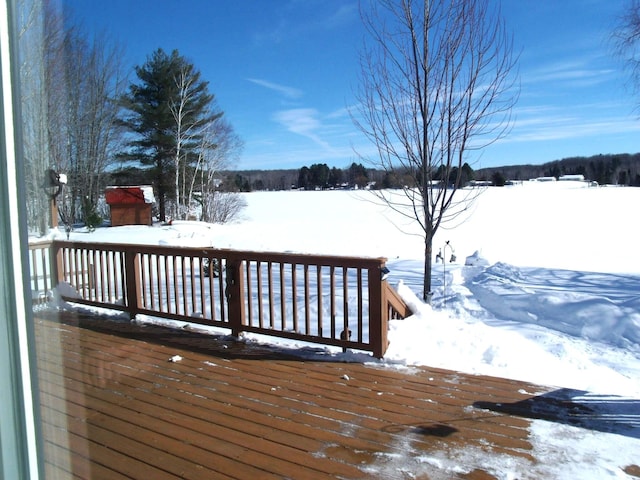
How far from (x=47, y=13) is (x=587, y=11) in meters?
5.34

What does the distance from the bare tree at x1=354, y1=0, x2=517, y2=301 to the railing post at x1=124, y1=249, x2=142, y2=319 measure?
3400 mm

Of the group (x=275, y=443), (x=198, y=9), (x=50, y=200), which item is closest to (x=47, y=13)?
(x=50, y=200)

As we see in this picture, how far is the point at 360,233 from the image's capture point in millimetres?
16266

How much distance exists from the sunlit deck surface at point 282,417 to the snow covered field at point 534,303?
17 cm

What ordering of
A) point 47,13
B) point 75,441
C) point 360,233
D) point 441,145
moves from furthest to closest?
point 360,233 < point 441,145 < point 75,441 < point 47,13

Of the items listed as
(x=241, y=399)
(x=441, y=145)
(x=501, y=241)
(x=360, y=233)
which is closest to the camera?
(x=241, y=399)

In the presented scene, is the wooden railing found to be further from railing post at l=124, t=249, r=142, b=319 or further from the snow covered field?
the snow covered field

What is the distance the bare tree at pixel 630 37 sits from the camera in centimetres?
555

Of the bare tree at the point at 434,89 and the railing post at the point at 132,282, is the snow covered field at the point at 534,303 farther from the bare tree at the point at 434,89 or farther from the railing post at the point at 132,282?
the bare tree at the point at 434,89

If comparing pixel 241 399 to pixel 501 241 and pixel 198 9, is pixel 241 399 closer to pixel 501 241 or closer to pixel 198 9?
pixel 198 9

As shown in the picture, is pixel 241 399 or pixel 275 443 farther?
pixel 241 399

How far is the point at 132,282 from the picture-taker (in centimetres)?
416

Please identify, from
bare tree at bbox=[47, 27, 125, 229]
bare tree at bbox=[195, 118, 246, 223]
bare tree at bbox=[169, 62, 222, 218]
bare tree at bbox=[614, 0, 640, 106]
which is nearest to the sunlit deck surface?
bare tree at bbox=[47, 27, 125, 229]

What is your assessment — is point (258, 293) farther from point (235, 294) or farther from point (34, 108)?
point (34, 108)
